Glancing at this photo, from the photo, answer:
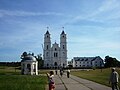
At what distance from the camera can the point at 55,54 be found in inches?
5719

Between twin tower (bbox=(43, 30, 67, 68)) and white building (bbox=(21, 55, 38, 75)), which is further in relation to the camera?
twin tower (bbox=(43, 30, 67, 68))

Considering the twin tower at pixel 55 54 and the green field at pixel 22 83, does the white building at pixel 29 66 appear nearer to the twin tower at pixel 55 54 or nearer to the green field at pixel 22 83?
the green field at pixel 22 83

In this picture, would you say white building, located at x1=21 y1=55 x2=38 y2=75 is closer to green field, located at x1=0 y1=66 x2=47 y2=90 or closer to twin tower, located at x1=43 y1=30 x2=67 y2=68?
green field, located at x1=0 y1=66 x2=47 y2=90

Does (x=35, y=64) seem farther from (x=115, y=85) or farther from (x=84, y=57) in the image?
(x=84, y=57)

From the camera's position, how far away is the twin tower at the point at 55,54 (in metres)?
143

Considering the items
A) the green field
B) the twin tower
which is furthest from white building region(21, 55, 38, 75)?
the twin tower

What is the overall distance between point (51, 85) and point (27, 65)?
54594 mm

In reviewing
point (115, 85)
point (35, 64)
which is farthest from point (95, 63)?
point (115, 85)

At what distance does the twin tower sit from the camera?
14301 cm

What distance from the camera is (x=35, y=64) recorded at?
72875mm

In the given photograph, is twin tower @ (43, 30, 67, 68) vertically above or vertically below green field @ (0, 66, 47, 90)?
above

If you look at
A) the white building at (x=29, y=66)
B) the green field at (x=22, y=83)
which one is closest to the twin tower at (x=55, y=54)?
the white building at (x=29, y=66)

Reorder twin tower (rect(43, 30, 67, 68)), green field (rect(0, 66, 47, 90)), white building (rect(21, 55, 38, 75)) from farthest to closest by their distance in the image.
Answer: twin tower (rect(43, 30, 67, 68))
white building (rect(21, 55, 38, 75))
green field (rect(0, 66, 47, 90))

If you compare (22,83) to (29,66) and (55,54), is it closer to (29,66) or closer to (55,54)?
(29,66)
